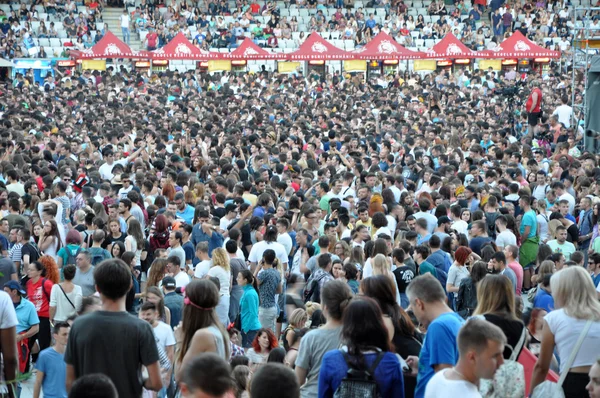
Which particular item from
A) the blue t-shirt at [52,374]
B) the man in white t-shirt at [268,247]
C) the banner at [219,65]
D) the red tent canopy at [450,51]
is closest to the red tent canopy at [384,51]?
the red tent canopy at [450,51]

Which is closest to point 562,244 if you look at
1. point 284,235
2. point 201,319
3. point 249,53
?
point 284,235

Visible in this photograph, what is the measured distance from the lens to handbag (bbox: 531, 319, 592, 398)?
5148mm

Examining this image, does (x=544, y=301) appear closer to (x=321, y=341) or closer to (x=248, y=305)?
(x=248, y=305)

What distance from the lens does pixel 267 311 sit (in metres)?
10.1

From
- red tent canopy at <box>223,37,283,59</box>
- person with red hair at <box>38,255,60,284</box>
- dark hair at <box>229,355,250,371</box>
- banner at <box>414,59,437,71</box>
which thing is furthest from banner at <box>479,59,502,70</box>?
dark hair at <box>229,355,250,371</box>

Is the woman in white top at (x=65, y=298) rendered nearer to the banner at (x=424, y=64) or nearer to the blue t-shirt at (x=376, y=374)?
the blue t-shirt at (x=376, y=374)

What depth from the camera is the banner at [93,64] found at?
1332 inches

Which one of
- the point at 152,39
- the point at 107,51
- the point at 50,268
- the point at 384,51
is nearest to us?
the point at 50,268

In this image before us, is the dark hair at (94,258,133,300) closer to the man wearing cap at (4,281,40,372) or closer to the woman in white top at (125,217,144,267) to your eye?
the man wearing cap at (4,281,40,372)

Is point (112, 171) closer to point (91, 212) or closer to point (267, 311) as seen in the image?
point (91, 212)

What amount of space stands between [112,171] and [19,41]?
22447 millimetres

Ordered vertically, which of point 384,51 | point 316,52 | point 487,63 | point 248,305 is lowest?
point 487,63

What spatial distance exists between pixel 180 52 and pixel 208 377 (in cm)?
3119

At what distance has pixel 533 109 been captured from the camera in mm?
22734
